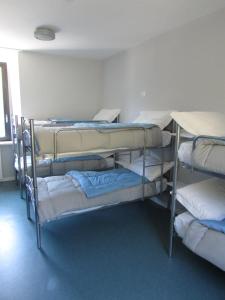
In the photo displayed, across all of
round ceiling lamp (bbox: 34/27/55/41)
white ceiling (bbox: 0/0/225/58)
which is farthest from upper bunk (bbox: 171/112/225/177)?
round ceiling lamp (bbox: 34/27/55/41)

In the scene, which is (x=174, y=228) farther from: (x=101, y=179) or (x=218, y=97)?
(x=218, y=97)

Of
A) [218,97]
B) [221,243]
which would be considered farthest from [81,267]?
[218,97]

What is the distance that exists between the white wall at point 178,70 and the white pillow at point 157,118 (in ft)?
0.46

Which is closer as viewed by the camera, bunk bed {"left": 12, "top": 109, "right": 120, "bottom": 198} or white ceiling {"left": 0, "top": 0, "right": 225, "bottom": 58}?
white ceiling {"left": 0, "top": 0, "right": 225, "bottom": 58}

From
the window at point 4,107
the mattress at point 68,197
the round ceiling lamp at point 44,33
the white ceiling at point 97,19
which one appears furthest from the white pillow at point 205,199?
the window at point 4,107

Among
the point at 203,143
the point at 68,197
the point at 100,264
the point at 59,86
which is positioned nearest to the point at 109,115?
the point at 59,86

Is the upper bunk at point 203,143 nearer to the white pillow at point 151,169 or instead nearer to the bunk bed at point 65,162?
the white pillow at point 151,169

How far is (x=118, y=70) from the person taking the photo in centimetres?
391

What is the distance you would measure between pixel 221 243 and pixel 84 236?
4.52 ft

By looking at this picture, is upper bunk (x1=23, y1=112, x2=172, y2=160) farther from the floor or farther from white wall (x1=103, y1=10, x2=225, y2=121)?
the floor

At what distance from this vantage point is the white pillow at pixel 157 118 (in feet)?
9.14

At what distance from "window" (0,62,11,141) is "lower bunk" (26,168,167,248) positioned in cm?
202

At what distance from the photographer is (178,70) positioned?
274 cm

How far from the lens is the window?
4.04 metres
